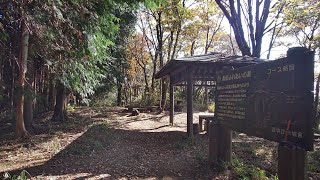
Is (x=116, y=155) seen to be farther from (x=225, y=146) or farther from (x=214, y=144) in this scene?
(x=225, y=146)

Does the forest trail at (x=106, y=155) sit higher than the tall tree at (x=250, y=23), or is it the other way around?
the tall tree at (x=250, y=23)

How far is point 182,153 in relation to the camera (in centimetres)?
794

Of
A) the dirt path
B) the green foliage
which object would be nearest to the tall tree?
the dirt path

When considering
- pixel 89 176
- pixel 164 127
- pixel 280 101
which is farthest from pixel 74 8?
pixel 164 127

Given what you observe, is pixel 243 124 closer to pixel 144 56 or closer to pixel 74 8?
pixel 74 8

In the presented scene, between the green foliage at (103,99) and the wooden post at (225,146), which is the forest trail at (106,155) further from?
the green foliage at (103,99)

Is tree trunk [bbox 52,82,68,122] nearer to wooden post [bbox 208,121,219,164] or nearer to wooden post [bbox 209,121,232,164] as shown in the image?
wooden post [bbox 208,121,219,164]

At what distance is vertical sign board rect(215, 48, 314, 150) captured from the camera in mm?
3502

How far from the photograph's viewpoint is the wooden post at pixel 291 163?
353cm

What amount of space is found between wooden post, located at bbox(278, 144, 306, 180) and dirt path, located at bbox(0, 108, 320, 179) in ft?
6.20

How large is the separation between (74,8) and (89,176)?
13.2 feet

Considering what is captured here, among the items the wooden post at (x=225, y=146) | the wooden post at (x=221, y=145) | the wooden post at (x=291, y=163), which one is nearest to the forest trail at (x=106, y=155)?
the wooden post at (x=221, y=145)

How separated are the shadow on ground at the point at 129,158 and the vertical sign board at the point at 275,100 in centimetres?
166

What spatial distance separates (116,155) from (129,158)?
1.51ft
